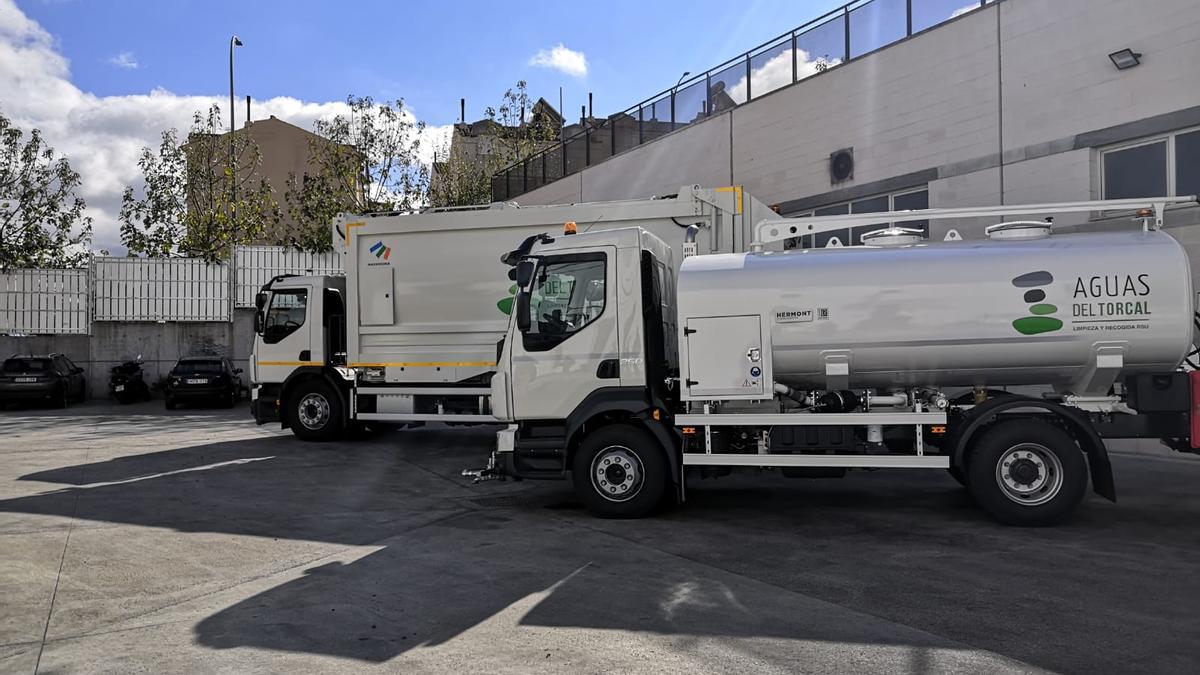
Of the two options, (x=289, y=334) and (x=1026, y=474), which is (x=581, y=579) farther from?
(x=289, y=334)

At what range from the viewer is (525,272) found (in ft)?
29.1

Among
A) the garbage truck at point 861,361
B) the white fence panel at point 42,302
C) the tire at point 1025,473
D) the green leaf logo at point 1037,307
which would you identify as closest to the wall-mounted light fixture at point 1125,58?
the garbage truck at point 861,361

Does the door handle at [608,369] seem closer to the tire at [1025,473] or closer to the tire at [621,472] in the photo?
the tire at [621,472]

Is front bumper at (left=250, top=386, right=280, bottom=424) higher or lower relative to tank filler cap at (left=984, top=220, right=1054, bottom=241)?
lower

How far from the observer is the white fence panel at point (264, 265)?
1117 inches

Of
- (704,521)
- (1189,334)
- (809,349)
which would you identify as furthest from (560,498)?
(1189,334)

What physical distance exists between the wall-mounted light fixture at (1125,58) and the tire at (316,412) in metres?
13.0

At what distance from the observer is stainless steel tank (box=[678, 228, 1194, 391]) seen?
7871 millimetres

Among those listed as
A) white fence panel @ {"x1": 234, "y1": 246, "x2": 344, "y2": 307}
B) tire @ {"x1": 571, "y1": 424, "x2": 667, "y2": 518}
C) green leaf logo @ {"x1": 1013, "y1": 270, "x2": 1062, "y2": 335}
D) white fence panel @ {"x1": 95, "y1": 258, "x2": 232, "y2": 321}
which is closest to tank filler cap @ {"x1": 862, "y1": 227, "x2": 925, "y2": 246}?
green leaf logo @ {"x1": 1013, "y1": 270, "x2": 1062, "y2": 335}

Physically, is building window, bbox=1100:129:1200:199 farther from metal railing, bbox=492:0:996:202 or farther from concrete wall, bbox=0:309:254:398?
concrete wall, bbox=0:309:254:398

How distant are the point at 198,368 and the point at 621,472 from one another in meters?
19.2

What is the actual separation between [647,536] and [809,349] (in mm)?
2295

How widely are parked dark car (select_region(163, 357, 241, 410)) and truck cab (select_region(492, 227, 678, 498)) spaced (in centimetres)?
1769

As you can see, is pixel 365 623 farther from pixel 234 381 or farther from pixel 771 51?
Answer: pixel 234 381
